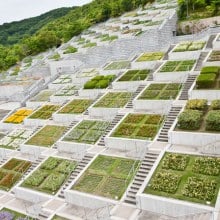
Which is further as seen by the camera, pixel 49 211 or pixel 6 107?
pixel 6 107

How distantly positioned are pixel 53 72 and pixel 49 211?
99.4 feet

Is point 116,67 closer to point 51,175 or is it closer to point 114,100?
point 114,100

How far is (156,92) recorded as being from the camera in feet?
95.5

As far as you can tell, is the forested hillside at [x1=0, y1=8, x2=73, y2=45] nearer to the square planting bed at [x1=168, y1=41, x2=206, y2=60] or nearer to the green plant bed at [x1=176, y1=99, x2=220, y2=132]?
the square planting bed at [x1=168, y1=41, x2=206, y2=60]

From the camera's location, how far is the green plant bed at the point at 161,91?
92.0 feet

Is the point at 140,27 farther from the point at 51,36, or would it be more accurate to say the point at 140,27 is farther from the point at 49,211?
the point at 49,211

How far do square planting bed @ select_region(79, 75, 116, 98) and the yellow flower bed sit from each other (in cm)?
696

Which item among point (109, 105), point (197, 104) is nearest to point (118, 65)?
point (109, 105)

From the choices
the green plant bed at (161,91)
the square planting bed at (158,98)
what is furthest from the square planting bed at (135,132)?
the green plant bed at (161,91)

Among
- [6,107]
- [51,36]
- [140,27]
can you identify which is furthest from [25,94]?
[51,36]

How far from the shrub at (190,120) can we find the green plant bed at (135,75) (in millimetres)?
11137

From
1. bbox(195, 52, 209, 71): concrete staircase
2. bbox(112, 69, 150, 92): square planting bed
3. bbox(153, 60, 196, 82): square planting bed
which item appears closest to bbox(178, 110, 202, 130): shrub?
bbox(153, 60, 196, 82): square planting bed

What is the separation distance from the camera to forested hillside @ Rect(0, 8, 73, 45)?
120 metres

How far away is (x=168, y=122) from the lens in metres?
24.8
